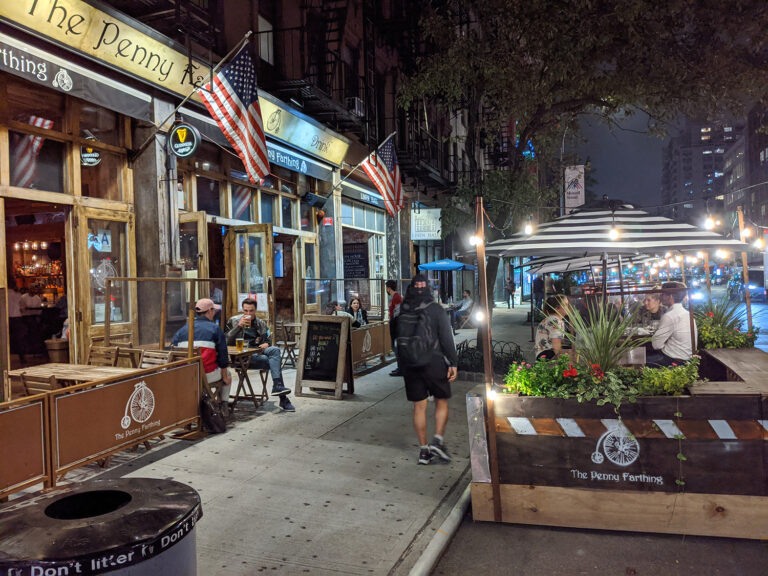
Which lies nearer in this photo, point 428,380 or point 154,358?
point 428,380

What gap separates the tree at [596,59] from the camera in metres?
9.59

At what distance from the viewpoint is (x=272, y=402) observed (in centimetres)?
881

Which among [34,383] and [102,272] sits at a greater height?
[102,272]

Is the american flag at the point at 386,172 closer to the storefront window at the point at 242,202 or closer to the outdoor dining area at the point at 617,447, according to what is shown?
the storefront window at the point at 242,202

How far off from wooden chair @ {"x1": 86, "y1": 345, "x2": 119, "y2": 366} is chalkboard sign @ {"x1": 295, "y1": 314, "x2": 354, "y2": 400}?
2870mm

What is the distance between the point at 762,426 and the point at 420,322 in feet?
10.3

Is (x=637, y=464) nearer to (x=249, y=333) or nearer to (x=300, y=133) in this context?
(x=249, y=333)

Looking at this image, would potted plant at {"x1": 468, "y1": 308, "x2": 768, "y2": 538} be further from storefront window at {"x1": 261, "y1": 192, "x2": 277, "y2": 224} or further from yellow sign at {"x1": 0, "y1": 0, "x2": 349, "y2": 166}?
storefront window at {"x1": 261, "y1": 192, "x2": 277, "y2": 224}

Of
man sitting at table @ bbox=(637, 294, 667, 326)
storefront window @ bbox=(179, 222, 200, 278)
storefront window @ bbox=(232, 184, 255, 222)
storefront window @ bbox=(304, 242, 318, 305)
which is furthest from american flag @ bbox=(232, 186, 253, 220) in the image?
man sitting at table @ bbox=(637, 294, 667, 326)

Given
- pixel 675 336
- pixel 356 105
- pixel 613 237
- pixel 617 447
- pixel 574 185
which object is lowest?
pixel 617 447

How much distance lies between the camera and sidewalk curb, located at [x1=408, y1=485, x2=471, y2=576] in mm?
3771

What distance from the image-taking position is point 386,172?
14.8 metres

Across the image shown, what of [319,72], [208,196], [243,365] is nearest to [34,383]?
[243,365]

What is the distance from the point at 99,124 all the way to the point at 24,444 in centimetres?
707
